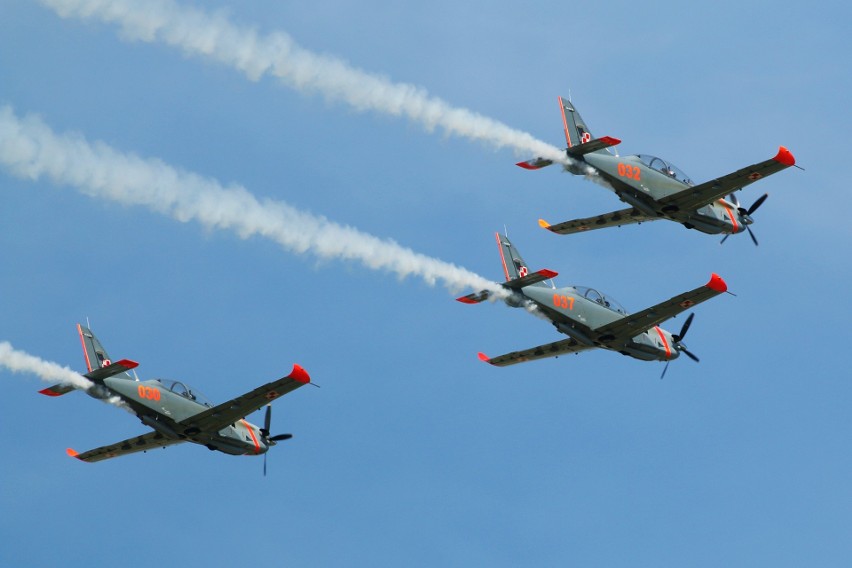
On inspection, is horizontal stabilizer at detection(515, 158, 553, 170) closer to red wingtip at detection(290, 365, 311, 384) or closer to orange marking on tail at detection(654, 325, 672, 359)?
orange marking on tail at detection(654, 325, 672, 359)

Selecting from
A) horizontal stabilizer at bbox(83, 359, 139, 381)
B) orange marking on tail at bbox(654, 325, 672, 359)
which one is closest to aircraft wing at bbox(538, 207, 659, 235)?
orange marking on tail at bbox(654, 325, 672, 359)

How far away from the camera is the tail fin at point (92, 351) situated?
58031mm

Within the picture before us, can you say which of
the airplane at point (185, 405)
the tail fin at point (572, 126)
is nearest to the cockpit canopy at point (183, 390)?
the airplane at point (185, 405)

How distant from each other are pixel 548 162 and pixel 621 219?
18.8ft

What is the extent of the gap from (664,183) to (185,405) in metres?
17.2

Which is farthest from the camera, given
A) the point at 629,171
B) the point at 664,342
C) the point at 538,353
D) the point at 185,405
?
the point at 538,353

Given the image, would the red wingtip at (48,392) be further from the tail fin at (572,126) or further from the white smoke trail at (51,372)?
the tail fin at (572,126)

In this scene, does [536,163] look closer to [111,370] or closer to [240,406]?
[240,406]

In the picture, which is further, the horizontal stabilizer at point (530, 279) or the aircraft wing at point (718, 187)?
the aircraft wing at point (718, 187)

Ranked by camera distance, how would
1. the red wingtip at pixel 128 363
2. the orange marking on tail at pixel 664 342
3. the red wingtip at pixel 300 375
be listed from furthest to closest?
the orange marking on tail at pixel 664 342 → the red wingtip at pixel 300 375 → the red wingtip at pixel 128 363

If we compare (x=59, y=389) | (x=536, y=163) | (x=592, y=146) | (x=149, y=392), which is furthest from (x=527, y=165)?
(x=59, y=389)

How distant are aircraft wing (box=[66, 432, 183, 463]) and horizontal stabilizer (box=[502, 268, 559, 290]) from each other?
11719 mm

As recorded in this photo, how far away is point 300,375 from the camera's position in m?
55.7

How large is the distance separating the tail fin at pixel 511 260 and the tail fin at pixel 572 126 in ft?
12.9
